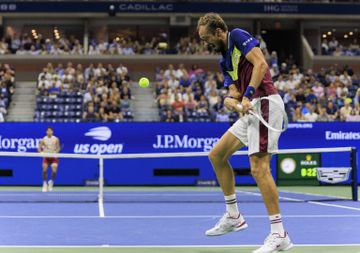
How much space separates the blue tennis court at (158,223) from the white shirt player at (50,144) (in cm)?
462

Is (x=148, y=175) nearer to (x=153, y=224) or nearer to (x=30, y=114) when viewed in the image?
(x=30, y=114)

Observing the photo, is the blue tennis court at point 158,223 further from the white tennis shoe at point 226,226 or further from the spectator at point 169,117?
the spectator at point 169,117

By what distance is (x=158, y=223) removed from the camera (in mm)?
8953

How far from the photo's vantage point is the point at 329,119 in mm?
21828

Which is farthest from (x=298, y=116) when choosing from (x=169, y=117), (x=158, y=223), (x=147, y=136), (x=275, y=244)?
(x=275, y=244)

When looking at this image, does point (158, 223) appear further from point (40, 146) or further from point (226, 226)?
point (40, 146)

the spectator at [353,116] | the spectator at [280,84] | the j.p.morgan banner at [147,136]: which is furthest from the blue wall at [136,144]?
the spectator at [280,84]

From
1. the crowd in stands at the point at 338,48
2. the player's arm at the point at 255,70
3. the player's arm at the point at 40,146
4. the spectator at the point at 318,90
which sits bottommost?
the player's arm at the point at 40,146

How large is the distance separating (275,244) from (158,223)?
300 cm

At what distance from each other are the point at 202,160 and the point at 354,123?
4400 millimetres

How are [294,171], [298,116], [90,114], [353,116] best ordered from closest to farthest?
1. [294,171]
2. [353,116]
3. [298,116]
4. [90,114]

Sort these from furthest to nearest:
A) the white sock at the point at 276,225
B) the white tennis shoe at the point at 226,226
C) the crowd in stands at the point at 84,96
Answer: the crowd in stands at the point at 84,96, the white tennis shoe at the point at 226,226, the white sock at the point at 276,225

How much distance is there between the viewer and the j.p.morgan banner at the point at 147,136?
1947 cm

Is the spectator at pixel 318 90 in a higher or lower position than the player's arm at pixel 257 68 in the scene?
lower
